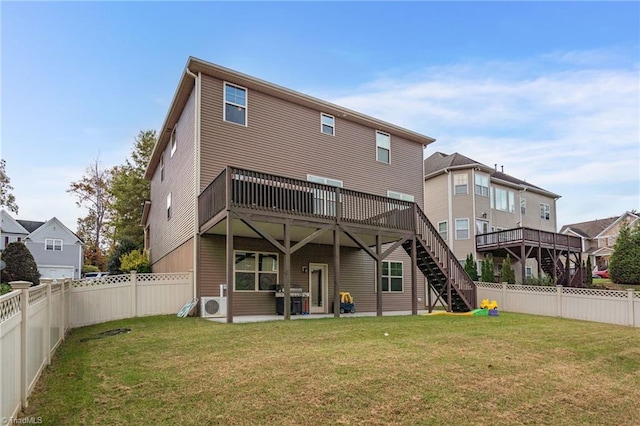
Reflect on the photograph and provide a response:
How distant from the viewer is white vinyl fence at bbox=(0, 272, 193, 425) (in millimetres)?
3791

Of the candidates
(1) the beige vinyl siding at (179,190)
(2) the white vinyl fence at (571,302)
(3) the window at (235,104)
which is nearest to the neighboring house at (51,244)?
(1) the beige vinyl siding at (179,190)

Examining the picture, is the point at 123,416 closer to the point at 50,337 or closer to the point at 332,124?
the point at 50,337

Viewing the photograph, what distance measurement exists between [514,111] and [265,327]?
16.4m

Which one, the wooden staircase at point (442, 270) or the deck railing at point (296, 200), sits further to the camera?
the wooden staircase at point (442, 270)

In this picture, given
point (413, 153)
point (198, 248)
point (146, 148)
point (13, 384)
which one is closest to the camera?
point (13, 384)

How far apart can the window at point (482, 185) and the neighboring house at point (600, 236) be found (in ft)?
71.0

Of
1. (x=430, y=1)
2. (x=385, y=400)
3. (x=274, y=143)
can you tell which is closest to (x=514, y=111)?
(x=430, y=1)

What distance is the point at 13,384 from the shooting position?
3875mm

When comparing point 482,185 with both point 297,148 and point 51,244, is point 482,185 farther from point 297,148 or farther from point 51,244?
point 51,244

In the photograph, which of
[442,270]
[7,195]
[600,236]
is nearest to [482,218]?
[442,270]

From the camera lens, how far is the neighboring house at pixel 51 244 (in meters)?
36.5

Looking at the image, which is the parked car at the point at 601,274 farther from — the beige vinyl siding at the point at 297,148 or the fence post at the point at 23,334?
the fence post at the point at 23,334

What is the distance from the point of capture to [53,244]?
37.3 metres

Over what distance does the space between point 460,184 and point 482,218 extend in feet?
8.25
